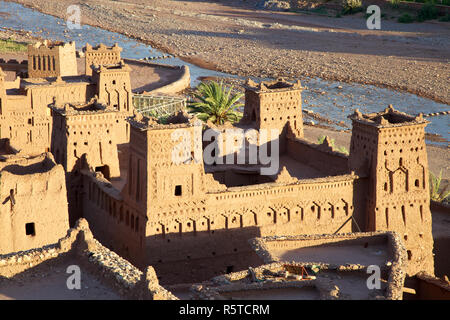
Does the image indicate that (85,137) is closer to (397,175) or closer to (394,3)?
(397,175)

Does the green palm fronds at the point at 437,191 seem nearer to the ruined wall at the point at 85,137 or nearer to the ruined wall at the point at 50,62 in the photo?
the ruined wall at the point at 85,137

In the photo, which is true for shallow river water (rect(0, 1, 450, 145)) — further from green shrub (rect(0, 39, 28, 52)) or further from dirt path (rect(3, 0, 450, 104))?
green shrub (rect(0, 39, 28, 52))

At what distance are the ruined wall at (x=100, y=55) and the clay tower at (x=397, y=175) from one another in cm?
1765

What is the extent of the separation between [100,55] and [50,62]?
3062 mm

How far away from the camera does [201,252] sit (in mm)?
30203

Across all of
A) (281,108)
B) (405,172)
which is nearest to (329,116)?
(281,108)

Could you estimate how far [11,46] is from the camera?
77.1 meters

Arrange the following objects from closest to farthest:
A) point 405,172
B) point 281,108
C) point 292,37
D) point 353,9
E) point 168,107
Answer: point 405,172 < point 281,108 < point 168,107 < point 292,37 < point 353,9

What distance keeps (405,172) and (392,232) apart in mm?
3283

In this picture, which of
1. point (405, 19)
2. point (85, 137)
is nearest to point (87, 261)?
point (85, 137)

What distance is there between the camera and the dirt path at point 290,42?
70688 mm

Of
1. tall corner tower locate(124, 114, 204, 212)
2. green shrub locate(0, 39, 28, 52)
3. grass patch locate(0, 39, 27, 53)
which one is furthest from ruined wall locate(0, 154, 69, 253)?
green shrub locate(0, 39, 28, 52)
